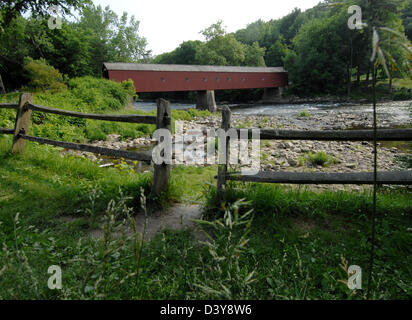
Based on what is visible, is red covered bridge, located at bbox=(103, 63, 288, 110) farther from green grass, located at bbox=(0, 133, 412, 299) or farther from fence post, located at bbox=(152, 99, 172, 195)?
fence post, located at bbox=(152, 99, 172, 195)

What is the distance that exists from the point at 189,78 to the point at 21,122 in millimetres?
23009

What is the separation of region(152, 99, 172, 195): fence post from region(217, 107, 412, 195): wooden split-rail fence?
718mm

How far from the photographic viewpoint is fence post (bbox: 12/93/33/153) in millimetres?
5094

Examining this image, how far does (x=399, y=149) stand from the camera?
882cm

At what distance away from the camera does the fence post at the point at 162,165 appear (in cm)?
312

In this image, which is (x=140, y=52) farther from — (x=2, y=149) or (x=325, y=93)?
(x=2, y=149)

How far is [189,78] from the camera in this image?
26641mm

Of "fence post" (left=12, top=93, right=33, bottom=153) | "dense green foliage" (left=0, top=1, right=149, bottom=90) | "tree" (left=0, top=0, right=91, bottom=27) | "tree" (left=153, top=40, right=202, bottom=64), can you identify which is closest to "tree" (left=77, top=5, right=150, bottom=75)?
"dense green foliage" (left=0, top=1, right=149, bottom=90)

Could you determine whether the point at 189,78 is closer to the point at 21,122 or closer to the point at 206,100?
the point at 206,100

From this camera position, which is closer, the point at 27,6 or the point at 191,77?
the point at 27,6

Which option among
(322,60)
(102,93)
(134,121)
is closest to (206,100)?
(102,93)

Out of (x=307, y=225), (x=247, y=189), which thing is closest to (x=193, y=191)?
(x=247, y=189)

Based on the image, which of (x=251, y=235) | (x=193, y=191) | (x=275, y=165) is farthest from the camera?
(x=275, y=165)
